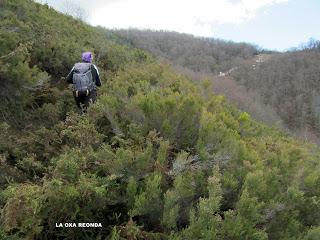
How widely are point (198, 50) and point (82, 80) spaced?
121692mm

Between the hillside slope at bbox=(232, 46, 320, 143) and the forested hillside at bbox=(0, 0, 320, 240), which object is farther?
the hillside slope at bbox=(232, 46, 320, 143)

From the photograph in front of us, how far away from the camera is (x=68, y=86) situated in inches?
330

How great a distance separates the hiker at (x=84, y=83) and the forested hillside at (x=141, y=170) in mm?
318

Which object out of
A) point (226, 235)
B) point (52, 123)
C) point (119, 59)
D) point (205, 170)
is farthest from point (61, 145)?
point (119, 59)

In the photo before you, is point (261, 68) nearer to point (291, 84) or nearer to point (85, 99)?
point (291, 84)

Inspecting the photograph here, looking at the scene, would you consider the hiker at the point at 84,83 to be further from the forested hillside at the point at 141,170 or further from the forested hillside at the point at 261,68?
the forested hillside at the point at 261,68

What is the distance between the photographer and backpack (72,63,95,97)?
7.35 m

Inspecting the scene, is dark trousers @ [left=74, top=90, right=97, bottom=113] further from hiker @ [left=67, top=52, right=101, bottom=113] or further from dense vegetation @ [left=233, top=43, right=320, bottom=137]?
dense vegetation @ [left=233, top=43, right=320, bottom=137]

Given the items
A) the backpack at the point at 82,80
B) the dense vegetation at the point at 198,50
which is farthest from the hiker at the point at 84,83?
the dense vegetation at the point at 198,50

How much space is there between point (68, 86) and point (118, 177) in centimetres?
385

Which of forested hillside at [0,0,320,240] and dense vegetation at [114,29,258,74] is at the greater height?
dense vegetation at [114,29,258,74]

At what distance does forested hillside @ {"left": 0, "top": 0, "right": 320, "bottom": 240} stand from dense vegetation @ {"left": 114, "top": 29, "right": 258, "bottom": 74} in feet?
319

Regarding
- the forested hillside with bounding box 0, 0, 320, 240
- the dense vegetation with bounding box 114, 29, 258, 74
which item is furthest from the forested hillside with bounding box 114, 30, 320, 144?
the forested hillside with bounding box 0, 0, 320, 240

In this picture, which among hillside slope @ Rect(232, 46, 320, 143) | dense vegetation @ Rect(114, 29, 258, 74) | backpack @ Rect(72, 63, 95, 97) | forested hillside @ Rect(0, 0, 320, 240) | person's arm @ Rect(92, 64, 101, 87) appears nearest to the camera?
forested hillside @ Rect(0, 0, 320, 240)
